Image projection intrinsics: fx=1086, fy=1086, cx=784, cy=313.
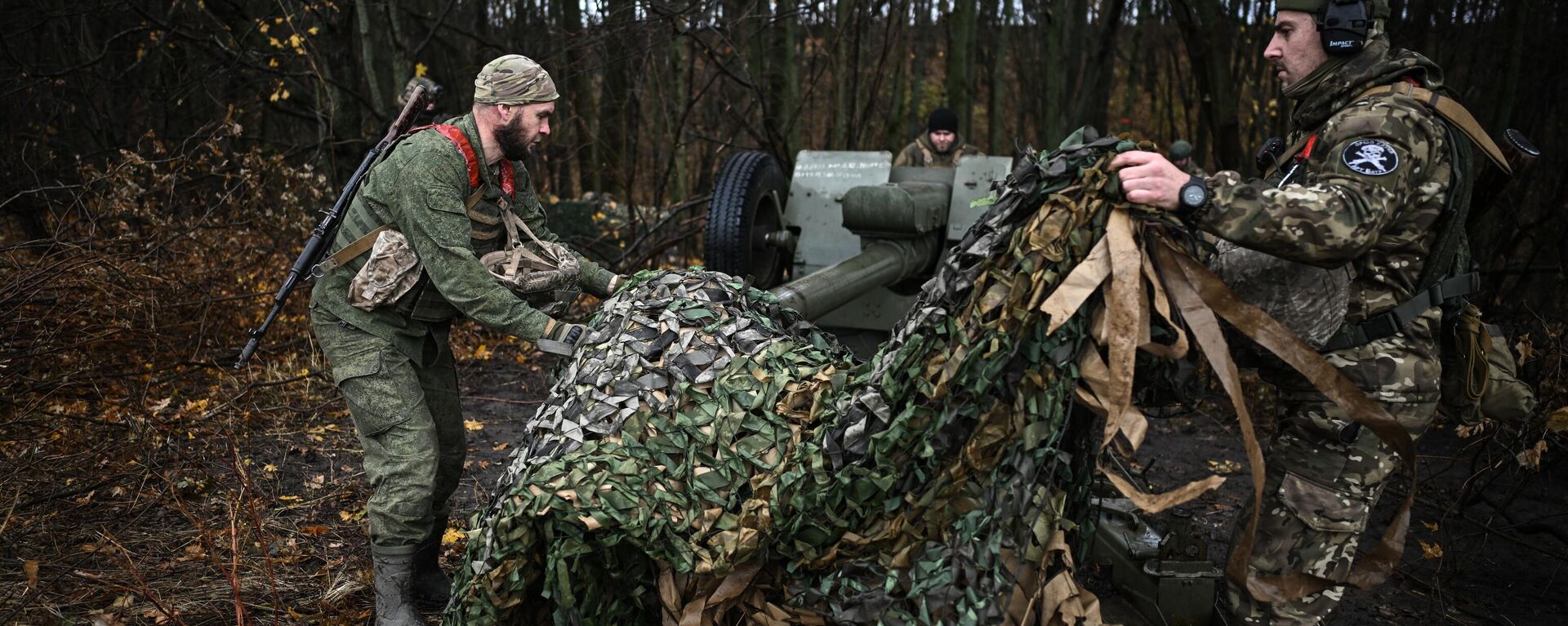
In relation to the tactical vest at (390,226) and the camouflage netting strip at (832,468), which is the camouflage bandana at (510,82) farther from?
the camouflage netting strip at (832,468)

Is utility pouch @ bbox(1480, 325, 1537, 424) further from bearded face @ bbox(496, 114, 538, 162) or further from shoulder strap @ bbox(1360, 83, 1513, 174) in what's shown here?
bearded face @ bbox(496, 114, 538, 162)

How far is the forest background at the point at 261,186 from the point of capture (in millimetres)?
4336

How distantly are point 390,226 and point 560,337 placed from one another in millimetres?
772

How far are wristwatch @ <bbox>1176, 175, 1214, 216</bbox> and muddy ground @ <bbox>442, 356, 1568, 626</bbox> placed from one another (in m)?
1.98

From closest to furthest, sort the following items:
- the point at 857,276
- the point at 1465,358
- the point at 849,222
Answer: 1. the point at 1465,358
2. the point at 857,276
3. the point at 849,222

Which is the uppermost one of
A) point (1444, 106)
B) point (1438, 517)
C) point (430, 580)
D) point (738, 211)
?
point (1444, 106)

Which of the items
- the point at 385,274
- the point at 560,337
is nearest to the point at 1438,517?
the point at 560,337

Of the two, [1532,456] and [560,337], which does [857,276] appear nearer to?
[560,337]

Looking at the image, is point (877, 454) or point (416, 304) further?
point (416, 304)

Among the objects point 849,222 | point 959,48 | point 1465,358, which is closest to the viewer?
point 1465,358

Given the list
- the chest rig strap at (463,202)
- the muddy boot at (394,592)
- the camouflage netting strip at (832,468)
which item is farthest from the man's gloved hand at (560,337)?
the muddy boot at (394,592)

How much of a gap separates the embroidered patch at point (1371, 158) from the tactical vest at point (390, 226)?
2.62m

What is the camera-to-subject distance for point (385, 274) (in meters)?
3.53

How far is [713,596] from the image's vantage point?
8.95 ft
